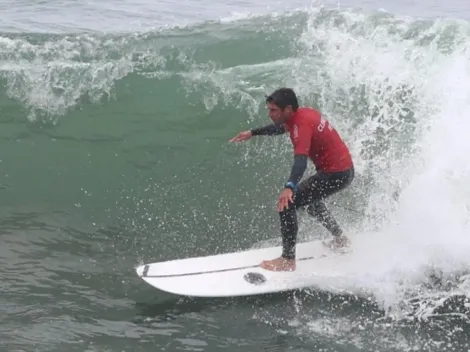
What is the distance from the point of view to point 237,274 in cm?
575

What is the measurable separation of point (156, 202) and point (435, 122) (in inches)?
133

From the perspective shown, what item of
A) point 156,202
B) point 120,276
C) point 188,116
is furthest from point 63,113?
point 120,276

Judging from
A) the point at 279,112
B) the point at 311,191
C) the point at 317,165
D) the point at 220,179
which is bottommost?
the point at 220,179

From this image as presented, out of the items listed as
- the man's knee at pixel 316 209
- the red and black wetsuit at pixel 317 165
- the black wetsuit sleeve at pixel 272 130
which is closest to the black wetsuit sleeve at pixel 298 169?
the red and black wetsuit at pixel 317 165

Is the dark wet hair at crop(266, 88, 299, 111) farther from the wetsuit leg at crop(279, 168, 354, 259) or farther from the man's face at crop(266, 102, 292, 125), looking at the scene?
the wetsuit leg at crop(279, 168, 354, 259)

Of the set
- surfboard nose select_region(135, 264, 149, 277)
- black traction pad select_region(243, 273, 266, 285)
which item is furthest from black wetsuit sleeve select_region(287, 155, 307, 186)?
surfboard nose select_region(135, 264, 149, 277)

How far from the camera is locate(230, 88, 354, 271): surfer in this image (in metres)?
5.39

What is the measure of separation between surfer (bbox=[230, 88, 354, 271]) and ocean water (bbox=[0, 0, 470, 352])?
59cm

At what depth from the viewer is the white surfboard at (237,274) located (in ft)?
17.9

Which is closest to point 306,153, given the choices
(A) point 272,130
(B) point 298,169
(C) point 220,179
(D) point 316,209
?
(B) point 298,169

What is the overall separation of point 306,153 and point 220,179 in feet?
8.78

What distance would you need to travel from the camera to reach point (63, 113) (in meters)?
8.59

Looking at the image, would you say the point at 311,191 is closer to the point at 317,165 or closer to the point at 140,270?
the point at 317,165

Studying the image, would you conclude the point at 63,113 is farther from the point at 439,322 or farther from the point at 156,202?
the point at 439,322
